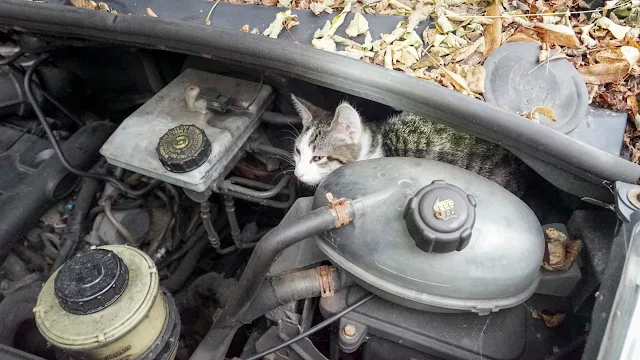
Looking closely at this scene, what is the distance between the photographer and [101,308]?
845mm

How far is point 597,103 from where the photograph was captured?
110 cm

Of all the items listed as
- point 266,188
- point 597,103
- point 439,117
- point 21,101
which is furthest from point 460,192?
point 21,101

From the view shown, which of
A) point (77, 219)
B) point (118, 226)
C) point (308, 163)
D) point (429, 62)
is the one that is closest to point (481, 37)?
point (429, 62)

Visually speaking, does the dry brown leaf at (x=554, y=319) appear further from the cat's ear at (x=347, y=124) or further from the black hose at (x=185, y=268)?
the black hose at (x=185, y=268)

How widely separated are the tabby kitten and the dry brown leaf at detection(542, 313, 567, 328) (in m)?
0.35

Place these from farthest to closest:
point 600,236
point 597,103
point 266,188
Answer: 1. point 266,188
2. point 597,103
3. point 600,236

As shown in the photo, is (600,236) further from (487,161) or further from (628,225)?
(487,161)

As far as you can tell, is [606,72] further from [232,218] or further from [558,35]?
[232,218]

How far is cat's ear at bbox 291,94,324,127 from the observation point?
1.30 metres

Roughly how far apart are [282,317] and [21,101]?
1.29 metres

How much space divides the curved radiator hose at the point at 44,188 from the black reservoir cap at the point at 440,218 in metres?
1.18

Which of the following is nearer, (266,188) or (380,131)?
(266,188)

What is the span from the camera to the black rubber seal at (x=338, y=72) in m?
0.83

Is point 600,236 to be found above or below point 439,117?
below
